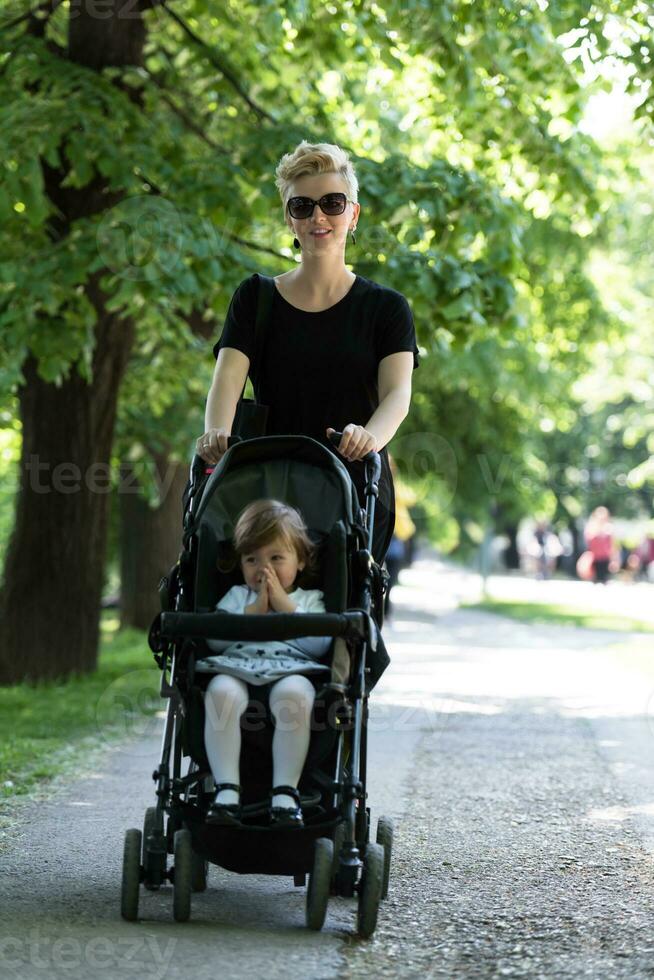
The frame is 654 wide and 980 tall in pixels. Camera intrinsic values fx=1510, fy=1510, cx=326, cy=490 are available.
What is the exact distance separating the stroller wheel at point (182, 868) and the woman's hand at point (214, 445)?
126 cm

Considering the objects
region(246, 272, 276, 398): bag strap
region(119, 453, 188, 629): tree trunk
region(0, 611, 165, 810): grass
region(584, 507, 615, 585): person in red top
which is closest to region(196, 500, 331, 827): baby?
region(246, 272, 276, 398): bag strap

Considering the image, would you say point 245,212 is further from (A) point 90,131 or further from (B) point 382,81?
(B) point 382,81

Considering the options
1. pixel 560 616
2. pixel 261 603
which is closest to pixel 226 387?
pixel 261 603

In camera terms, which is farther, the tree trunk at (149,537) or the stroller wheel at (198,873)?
the tree trunk at (149,537)

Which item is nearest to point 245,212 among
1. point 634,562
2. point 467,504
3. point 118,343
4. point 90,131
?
point 90,131

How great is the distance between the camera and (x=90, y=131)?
10055mm

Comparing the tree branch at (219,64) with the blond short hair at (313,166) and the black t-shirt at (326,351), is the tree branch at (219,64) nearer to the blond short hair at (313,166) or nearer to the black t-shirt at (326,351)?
the blond short hair at (313,166)

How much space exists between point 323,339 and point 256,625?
125 centimetres

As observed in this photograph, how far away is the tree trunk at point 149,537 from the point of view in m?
18.4

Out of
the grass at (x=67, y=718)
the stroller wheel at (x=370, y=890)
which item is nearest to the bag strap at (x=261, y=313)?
the stroller wheel at (x=370, y=890)

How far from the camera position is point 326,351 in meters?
5.23

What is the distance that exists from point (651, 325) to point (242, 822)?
27.7 meters

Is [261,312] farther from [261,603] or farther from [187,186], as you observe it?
[187,186]

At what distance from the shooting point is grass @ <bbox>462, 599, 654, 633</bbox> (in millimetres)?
21000
